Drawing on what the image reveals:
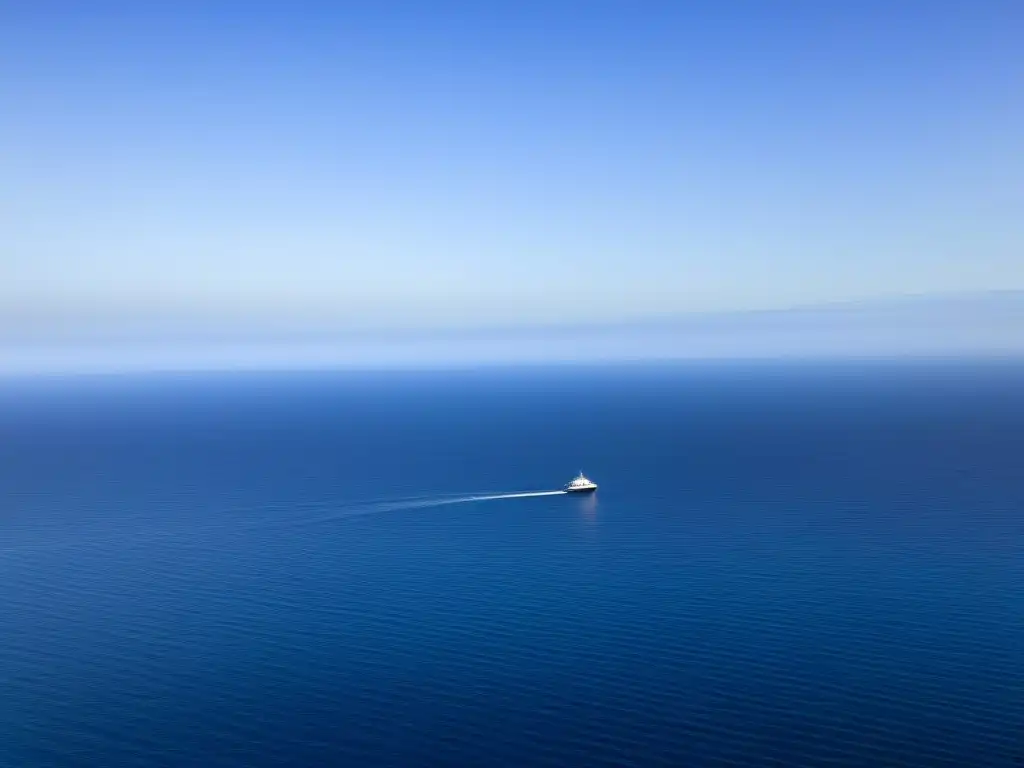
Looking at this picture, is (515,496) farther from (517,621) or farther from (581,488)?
(517,621)

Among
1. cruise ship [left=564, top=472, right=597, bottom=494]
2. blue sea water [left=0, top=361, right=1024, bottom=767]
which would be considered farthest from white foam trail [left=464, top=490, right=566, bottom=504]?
blue sea water [left=0, top=361, right=1024, bottom=767]

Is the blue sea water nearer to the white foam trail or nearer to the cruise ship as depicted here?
the white foam trail

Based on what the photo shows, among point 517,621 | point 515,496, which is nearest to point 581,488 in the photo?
point 515,496

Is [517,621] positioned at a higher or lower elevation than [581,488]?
lower

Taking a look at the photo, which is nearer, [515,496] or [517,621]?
[517,621]

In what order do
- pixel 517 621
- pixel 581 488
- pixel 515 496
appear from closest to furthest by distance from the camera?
pixel 517 621
pixel 515 496
pixel 581 488

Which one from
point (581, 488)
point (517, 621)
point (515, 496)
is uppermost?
point (581, 488)

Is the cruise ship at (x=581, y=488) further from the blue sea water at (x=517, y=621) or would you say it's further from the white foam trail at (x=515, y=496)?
the blue sea water at (x=517, y=621)

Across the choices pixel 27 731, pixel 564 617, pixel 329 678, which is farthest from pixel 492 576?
pixel 27 731

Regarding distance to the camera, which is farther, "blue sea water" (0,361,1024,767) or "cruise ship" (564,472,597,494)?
"cruise ship" (564,472,597,494)
